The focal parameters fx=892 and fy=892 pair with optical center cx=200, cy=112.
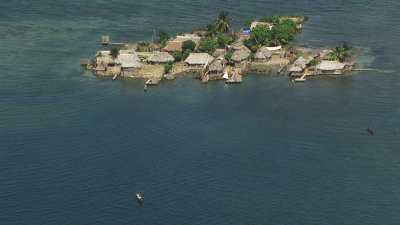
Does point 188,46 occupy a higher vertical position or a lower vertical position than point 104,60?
higher

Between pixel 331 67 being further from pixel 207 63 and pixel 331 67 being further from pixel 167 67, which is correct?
pixel 167 67

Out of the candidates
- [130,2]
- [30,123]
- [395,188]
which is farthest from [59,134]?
[130,2]

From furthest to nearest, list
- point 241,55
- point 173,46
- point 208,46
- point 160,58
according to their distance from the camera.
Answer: point 173,46, point 208,46, point 241,55, point 160,58

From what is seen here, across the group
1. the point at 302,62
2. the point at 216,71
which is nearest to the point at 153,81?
the point at 216,71

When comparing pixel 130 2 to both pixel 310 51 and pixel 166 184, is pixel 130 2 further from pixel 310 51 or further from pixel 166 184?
pixel 166 184

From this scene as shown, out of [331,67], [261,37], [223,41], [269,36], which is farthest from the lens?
[269,36]

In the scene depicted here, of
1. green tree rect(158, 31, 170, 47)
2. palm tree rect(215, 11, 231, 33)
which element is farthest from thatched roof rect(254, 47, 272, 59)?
green tree rect(158, 31, 170, 47)
